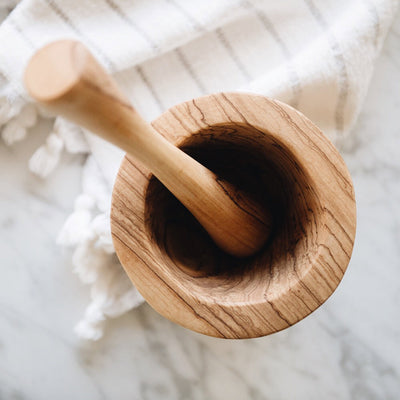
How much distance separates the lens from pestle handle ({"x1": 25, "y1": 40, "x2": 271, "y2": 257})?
0.82ft

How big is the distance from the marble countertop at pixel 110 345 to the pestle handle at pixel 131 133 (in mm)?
207

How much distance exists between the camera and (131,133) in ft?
1.02

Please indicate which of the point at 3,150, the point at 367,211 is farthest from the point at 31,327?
the point at 367,211

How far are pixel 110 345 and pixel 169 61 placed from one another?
0.40 m

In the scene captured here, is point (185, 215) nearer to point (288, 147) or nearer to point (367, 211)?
point (288, 147)

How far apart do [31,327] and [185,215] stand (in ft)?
0.93

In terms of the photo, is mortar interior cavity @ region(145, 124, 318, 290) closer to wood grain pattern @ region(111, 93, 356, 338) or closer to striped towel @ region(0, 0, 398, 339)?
wood grain pattern @ region(111, 93, 356, 338)

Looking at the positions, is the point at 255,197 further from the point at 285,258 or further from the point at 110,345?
the point at 110,345

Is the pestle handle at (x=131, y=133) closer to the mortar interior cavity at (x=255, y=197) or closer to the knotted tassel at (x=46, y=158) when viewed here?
the mortar interior cavity at (x=255, y=197)

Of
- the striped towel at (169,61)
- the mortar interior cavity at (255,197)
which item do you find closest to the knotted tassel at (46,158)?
the striped towel at (169,61)

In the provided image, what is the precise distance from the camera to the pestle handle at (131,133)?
0.82 ft

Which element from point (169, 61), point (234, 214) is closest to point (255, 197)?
point (234, 214)

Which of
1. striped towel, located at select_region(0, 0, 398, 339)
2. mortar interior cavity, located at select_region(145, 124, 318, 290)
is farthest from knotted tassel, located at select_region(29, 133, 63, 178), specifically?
mortar interior cavity, located at select_region(145, 124, 318, 290)

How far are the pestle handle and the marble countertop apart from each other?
0.21 m
